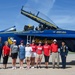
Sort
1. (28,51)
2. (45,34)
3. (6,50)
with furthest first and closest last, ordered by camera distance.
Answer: (45,34) < (6,50) < (28,51)

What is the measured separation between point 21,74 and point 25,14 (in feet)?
27.8

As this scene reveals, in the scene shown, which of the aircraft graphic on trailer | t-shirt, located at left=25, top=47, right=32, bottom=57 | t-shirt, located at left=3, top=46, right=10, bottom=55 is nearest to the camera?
t-shirt, located at left=25, top=47, right=32, bottom=57

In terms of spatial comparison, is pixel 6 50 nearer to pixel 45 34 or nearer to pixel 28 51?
pixel 28 51

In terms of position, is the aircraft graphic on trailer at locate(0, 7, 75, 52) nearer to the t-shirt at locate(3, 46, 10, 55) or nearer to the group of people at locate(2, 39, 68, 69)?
the group of people at locate(2, 39, 68, 69)

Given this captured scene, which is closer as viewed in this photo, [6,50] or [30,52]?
[30,52]

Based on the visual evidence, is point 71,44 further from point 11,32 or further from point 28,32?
point 11,32

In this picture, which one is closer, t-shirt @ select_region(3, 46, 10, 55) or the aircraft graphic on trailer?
t-shirt @ select_region(3, 46, 10, 55)

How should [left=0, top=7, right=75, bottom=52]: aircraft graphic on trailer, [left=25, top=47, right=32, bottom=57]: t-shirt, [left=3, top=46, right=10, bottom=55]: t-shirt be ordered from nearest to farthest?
[left=25, top=47, right=32, bottom=57]: t-shirt → [left=3, top=46, right=10, bottom=55]: t-shirt → [left=0, top=7, right=75, bottom=52]: aircraft graphic on trailer

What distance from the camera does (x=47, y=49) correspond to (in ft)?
49.9

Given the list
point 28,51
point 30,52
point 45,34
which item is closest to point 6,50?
point 28,51

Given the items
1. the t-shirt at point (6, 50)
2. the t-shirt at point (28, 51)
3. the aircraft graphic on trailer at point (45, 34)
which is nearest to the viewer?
the t-shirt at point (28, 51)

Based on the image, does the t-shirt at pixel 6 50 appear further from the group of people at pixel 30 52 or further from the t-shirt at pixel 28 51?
the t-shirt at pixel 28 51

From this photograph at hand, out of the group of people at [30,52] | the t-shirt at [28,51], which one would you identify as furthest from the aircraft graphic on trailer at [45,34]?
the t-shirt at [28,51]

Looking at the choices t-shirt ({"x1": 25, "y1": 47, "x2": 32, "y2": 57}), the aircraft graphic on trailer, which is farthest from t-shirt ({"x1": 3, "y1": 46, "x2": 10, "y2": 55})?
the aircraft graphic on trailer
